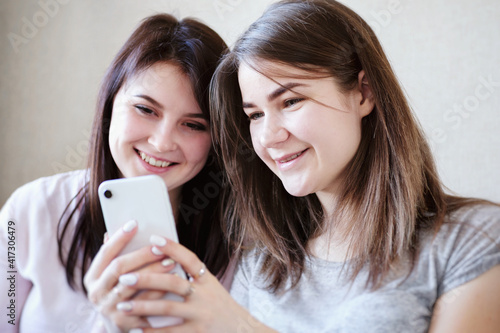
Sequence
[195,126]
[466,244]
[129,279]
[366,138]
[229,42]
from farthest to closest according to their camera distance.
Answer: [229,42] → [195,126] → [366,138] → [466,244] → [129,279]

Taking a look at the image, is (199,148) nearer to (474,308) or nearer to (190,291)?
(190,291)

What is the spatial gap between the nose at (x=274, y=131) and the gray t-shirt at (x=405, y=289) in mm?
238

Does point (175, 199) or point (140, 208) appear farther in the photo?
point (175, 199)

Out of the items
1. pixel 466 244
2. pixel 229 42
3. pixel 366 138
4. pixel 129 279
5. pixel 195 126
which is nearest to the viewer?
pixel 129 279

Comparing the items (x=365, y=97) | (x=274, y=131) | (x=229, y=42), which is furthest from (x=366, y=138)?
(x=229, y=42)

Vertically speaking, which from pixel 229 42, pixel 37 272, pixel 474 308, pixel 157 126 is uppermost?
pixel 229 42

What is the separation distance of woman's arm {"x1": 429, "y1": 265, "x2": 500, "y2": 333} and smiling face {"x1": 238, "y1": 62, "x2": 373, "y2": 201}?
26 centimetres

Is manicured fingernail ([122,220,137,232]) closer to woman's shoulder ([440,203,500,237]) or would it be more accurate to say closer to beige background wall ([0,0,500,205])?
woman's shoulder ([440,203,500,237])

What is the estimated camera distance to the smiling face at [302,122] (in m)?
0.73

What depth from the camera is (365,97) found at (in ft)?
2.60

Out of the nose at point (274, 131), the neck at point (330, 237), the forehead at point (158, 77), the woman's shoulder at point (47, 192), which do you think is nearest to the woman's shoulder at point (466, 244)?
the neck at point (330, 237)

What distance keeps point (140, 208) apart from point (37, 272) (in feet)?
1.20

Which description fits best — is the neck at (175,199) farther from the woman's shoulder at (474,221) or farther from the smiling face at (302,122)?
the woman's shoulder at (474,221)

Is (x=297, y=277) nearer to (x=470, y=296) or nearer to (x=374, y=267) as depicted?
(x=374, y=267)
